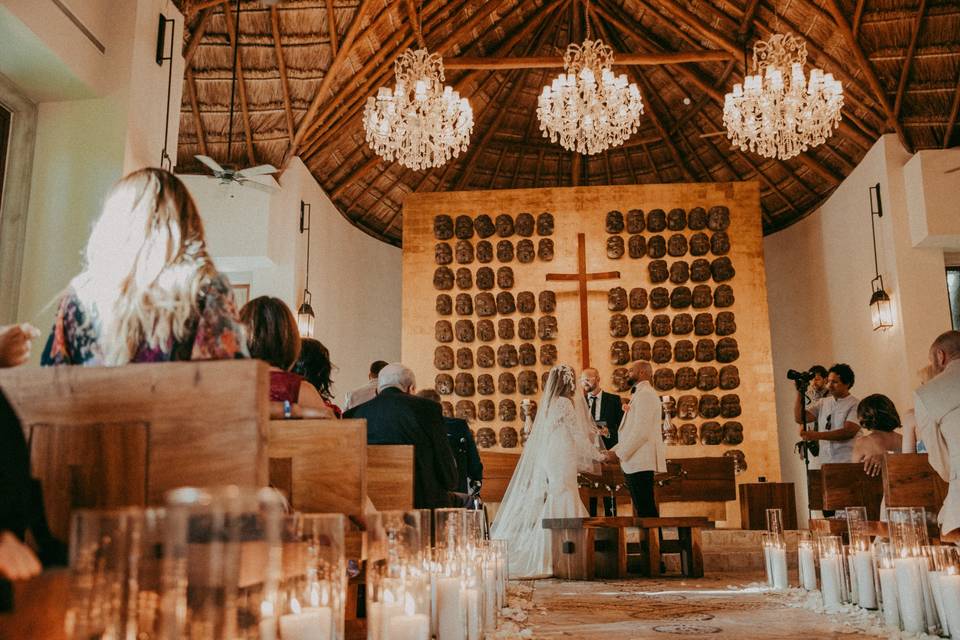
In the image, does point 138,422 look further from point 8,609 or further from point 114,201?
point 114,201

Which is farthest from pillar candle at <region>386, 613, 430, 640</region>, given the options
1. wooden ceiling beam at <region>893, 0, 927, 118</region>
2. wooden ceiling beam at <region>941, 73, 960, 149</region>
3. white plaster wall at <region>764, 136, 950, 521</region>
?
wooden ceiling beam at <region>941, 73, 960, 149</region>

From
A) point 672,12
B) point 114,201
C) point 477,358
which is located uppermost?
point 672,12

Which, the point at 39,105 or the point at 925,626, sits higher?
the point at 39,105

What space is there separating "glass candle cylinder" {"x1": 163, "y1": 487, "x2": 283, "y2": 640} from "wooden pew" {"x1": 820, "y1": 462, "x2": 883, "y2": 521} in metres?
5.26

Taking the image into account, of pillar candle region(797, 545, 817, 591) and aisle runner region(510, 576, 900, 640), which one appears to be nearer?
aisle runner region(510, 576, 900, 640)

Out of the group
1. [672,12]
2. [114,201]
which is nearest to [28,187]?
[114,201]

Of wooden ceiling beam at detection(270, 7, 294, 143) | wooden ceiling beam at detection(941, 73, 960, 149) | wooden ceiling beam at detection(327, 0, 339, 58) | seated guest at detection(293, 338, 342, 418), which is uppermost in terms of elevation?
wooden ceiling beam at detection(327, 0, 339, 58)

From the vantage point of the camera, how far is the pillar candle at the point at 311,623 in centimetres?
135

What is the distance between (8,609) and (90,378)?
57cm

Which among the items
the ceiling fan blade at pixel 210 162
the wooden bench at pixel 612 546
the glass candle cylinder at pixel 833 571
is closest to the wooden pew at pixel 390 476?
the glass candle cylinder at pixel 833 571

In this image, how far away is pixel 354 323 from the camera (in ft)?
40.8

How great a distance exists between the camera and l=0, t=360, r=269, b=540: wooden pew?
151 cm

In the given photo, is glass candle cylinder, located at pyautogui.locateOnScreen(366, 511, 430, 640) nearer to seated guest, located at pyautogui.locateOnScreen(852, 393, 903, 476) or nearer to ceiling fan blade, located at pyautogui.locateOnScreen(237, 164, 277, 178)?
seated guest, located at pyautogui.locateOnScreen(852, 393, 903, 476)

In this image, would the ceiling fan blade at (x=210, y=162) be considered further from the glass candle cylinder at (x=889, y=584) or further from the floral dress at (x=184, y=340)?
the glass candle cylinder at (x=889, y=584)
